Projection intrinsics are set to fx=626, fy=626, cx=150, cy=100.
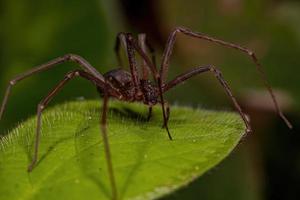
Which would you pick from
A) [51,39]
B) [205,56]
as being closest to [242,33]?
[205,56]

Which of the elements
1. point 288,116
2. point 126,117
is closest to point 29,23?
point 126,117

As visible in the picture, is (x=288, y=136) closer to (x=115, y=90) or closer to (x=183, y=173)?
(x=115, y=90)

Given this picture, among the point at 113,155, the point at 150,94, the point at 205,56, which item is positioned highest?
the point at 113,155

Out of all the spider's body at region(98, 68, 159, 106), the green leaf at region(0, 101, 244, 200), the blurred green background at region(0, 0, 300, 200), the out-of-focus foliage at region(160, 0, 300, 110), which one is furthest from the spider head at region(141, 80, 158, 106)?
the out-of-focus foliage at region(160, 0, 300, 110)

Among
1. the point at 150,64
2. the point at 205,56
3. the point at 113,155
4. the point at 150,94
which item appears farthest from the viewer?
the point at 205,56

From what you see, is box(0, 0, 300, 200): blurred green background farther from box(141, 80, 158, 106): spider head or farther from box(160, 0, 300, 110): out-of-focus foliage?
box(141, 80, 158, 106): spider head

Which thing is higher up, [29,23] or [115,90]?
[29,23]

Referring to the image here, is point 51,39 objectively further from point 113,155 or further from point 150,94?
point 113,155
